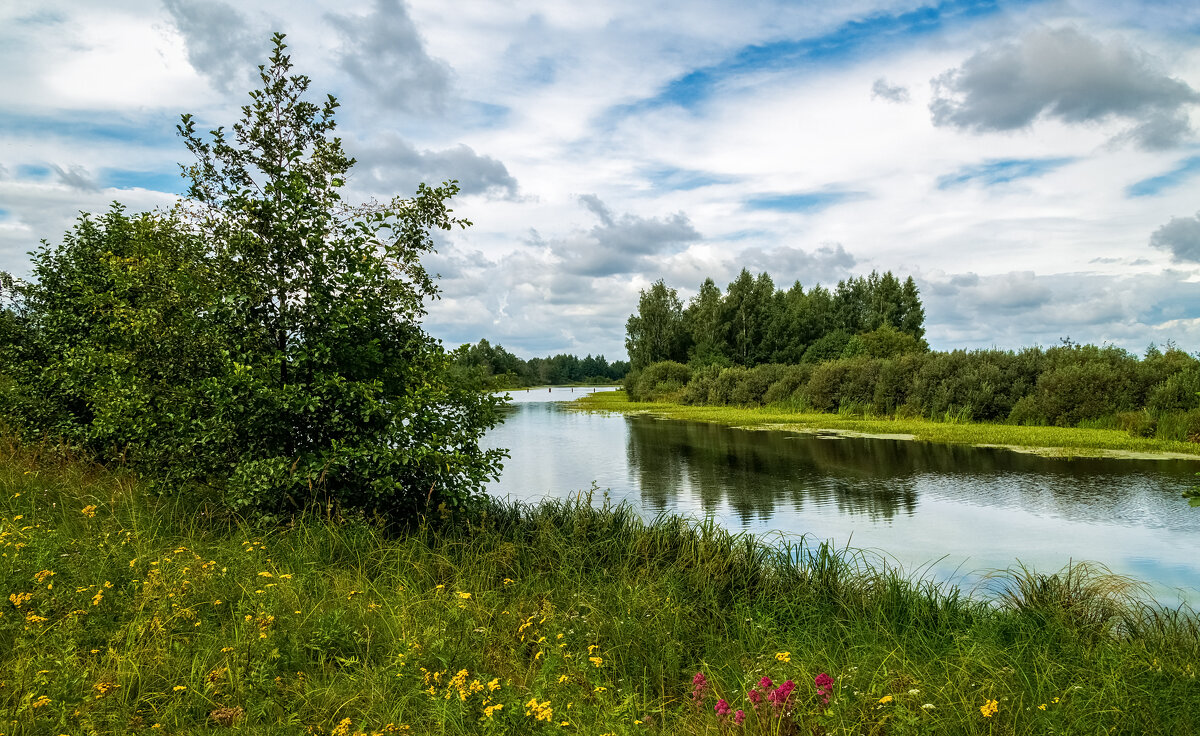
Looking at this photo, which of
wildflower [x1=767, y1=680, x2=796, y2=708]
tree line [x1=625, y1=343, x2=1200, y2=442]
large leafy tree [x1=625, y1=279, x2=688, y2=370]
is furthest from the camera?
large leafy tree [x1=625, y1=279, x2=688, y2=370]

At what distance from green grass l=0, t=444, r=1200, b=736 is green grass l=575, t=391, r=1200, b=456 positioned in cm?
1363

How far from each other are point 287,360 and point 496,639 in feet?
13.5

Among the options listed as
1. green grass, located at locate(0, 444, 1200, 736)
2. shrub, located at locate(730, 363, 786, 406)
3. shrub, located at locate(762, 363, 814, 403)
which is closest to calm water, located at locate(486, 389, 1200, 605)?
green grass, located at locate(0, 444, 1200, 736)

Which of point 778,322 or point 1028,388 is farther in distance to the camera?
point 778,322

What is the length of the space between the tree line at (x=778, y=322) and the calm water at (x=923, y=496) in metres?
35.3

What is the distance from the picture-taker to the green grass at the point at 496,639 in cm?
371

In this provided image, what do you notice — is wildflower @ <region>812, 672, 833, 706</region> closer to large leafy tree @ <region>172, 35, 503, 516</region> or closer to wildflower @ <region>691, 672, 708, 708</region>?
wildflower @ <region>691, 672, 708, 708</region>

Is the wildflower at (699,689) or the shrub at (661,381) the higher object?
the shrub at (661,381)

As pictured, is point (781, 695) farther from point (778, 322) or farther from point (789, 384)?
point (778, 322)

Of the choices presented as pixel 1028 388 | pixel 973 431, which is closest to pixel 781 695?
pixel 973 431

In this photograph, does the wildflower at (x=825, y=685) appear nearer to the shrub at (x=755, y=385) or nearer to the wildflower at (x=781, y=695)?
the wildflower at (x=781, y=695)

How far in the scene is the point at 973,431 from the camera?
2308cm

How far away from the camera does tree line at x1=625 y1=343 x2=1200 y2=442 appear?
20.9 metres

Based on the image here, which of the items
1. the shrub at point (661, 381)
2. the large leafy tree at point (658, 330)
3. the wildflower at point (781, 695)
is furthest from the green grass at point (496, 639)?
the large leafy tree at point (658, 330)
